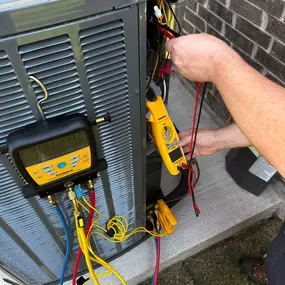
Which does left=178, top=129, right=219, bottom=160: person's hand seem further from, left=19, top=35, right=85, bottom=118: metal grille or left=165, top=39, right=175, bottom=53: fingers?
left=19, top=35, right=85, bottom=118: metal grille

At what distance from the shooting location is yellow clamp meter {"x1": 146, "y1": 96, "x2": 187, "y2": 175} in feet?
2.67

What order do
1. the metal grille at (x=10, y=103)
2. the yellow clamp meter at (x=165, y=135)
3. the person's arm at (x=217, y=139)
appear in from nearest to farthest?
the metal grille at (x=10, y=103)
the yellow clamp meter at (x=165, y=135)
the person's arm at (x=217, y=139)

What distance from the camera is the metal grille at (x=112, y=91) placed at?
0.55 meters

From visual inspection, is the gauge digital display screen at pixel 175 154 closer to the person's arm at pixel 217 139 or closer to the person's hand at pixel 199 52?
the person's arm at pixel 217 139

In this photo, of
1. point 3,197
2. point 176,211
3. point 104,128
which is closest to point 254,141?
point 104,128

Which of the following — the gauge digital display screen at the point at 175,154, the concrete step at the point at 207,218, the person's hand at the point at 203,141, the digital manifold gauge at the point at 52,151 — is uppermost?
the digital manifold gauge at the point at 52,151

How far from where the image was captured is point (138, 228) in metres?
1.13

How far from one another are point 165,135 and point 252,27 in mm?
714

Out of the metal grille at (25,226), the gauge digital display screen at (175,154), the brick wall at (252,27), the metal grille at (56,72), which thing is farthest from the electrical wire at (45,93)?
the brick wall at (252,27)

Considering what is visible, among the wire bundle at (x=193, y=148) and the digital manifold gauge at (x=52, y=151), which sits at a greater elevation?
the digital manifold gauge at (x=52, y=151)

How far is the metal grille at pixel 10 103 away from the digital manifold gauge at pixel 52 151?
2cm

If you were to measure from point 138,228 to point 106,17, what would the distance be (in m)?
0.81

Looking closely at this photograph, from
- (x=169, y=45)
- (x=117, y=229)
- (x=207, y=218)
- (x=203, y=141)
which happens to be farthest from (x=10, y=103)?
(x=207, y=218)

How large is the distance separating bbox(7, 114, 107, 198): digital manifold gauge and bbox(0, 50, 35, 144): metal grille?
0.02m
